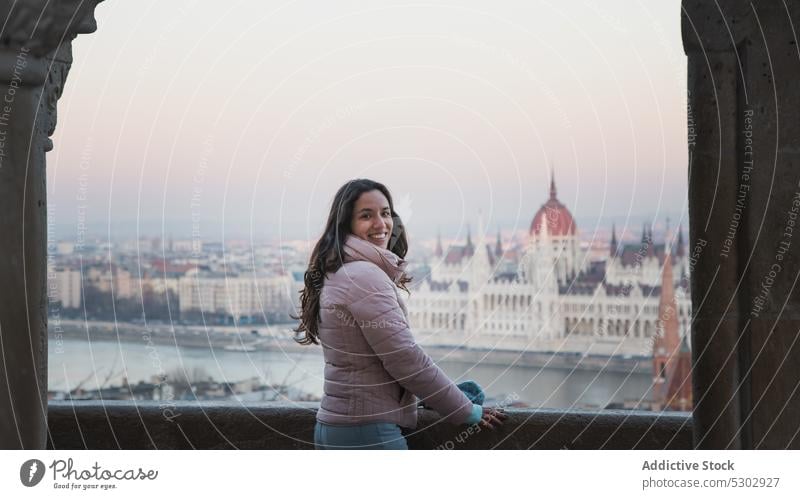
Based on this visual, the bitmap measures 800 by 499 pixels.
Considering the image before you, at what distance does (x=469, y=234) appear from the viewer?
4.06 metres

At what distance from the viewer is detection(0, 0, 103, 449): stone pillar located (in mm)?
2549

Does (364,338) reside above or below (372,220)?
below

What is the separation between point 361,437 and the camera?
7.79ft

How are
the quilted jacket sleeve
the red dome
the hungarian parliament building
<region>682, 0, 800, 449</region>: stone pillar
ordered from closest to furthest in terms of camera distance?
the quilted jacket sleeve, <region>682, 0, 800, 449</region>: stone pillar, the hungarian parliament building, the red dome

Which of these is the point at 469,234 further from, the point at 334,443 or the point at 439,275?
the point at 334,443

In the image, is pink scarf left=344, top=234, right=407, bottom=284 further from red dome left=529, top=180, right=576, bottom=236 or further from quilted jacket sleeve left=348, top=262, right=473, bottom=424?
red dome left=529, top=180, right=576, bottom=236

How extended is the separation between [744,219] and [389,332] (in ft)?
3.38

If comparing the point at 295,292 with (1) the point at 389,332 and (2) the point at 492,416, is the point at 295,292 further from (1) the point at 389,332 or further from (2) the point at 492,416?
(1) the point at 389,332

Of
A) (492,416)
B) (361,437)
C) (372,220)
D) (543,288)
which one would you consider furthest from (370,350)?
(543,288)

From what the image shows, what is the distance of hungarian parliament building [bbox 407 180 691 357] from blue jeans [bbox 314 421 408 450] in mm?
250

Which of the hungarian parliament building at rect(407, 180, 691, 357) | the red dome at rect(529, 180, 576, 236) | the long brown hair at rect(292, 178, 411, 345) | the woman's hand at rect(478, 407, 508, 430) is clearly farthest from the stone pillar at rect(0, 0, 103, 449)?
the red dome at rect(529, 180, 576, 236)

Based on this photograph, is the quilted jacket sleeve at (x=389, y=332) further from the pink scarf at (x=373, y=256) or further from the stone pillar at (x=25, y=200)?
the stone pillar at (x=25, y=200)
